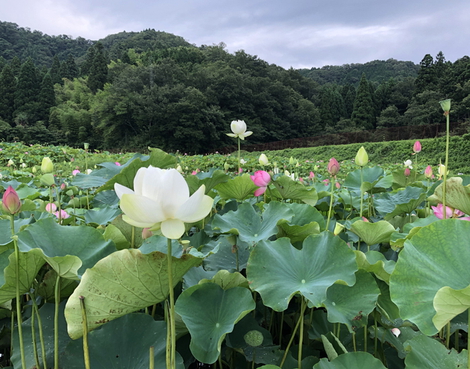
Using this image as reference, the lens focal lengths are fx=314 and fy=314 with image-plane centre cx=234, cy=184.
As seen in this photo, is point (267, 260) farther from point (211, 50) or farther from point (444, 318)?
point (211, 50)

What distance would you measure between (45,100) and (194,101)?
1233cm

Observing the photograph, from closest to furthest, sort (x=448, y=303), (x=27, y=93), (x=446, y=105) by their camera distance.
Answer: (x=448, y=303) → (x=446, y=105) → (x=27, y=93)

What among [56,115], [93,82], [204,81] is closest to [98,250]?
[204,81]

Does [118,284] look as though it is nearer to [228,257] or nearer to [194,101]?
[228,257]

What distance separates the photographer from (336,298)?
420 millimetres

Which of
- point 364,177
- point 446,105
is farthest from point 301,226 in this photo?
point 364,177

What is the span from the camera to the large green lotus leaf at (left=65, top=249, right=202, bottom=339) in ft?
1.01

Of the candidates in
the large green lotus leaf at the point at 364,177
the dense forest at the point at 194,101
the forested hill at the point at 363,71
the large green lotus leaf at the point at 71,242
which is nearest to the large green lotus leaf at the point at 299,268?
the large green lotus leaf at the point at 71,242

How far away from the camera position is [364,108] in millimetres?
22062

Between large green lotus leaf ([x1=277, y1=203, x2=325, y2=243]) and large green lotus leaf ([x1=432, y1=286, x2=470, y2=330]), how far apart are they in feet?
0.87

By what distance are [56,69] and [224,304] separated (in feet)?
105

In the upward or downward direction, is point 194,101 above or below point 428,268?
above

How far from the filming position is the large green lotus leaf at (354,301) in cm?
38

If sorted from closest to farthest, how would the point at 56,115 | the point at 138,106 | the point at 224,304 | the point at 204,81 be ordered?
1. the point at 224,304
2. the point at 138,106
3. the point at 204,81
4. the point at 56,115
